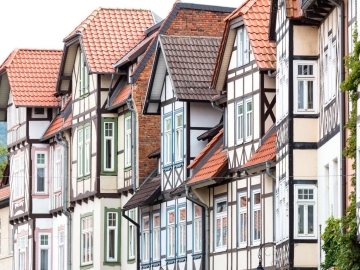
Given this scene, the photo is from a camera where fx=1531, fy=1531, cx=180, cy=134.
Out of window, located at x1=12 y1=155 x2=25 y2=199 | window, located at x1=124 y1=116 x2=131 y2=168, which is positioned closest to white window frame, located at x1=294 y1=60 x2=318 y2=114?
window, located at x1=124 y1=116 x2=131 y2=168

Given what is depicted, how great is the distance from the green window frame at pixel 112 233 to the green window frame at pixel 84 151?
83.4 inches

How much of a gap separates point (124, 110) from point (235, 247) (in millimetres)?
11833

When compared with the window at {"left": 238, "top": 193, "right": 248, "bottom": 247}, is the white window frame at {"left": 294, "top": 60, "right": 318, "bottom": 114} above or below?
above

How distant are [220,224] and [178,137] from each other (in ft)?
15.3

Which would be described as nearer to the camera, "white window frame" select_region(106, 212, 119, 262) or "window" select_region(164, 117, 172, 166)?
"window" select_region(164, 117, 172, 166)

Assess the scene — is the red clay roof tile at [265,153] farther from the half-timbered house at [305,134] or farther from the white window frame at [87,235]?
the white window frame at [87,235]

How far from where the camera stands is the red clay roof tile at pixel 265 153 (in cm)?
4088

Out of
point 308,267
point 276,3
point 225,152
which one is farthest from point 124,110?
point 308,267

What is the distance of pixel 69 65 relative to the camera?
2372 inches

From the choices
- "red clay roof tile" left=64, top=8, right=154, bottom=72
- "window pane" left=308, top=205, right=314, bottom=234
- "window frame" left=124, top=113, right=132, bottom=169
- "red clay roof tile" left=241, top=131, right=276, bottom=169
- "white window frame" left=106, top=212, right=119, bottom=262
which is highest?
"red clay roof tile" left=64, top=8, right=154, bottom=72

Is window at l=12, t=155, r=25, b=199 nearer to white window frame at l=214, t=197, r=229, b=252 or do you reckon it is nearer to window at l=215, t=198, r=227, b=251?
white window frame at l=214, t=197, r=229, b=252

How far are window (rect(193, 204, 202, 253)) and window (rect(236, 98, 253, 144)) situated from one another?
4.08 metres

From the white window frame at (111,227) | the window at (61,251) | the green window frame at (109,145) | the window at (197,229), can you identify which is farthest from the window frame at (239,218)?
the window at (61,251)

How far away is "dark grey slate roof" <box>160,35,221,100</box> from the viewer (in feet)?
160
